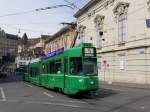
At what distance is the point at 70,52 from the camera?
21.1m

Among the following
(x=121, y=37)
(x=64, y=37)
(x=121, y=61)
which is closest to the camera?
(x=121, y=61)

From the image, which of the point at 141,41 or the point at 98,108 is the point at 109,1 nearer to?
the point at 141,41

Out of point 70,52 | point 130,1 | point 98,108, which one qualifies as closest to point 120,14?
Result: point 130,1

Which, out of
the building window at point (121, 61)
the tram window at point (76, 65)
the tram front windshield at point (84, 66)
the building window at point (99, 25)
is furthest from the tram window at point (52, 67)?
the building window at point (99, 25)

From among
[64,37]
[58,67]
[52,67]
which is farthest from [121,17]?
[64,37]

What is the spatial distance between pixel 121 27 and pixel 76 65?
24.6 meters

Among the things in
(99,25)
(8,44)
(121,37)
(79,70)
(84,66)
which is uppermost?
(8,44)

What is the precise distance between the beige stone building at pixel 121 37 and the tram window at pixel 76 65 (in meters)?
12.6

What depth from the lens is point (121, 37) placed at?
4409 cm

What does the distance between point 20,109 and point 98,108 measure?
136 inches

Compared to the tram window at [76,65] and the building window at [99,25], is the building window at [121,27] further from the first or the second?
the tram window at [76,65]

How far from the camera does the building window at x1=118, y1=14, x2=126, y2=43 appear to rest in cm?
4331

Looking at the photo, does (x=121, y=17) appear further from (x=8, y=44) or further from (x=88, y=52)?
(x=8, y=44)

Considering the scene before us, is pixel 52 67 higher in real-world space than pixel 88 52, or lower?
lower
